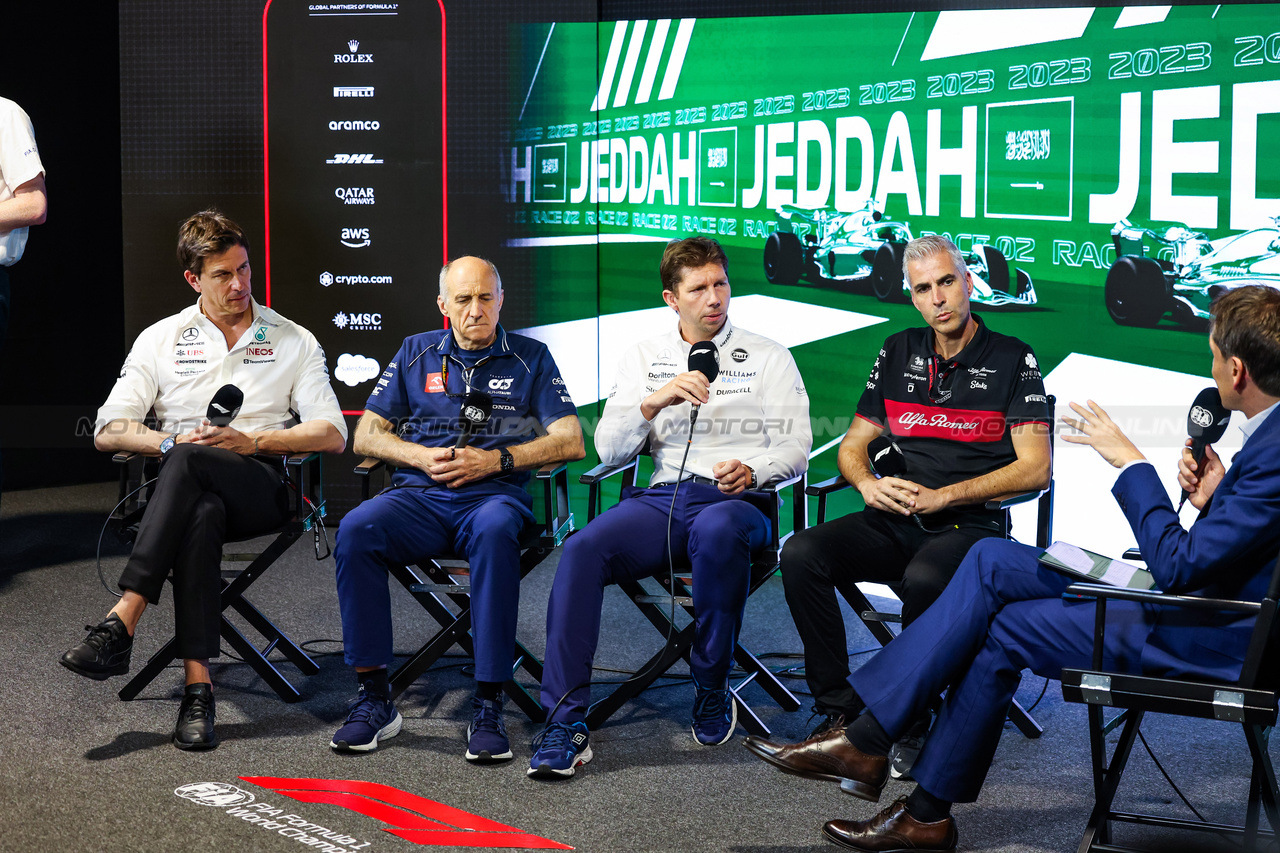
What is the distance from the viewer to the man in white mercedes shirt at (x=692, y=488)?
289 centimetres

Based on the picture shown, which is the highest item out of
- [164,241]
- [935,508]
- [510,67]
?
[510,67]

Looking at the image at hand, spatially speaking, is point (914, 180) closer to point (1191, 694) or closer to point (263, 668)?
point (1191, 694)

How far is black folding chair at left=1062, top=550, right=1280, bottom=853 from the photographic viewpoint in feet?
6.73

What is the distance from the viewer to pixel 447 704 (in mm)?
3283

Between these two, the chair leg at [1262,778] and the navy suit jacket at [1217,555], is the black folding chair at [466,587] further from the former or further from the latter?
the chair leg at [1262,778]

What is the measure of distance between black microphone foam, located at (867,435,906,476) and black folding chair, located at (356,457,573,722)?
34.0 inches

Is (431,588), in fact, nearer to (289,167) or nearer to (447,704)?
(447,704)

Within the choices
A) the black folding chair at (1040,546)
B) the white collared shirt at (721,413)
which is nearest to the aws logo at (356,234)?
the white collared shirt at (721,413)

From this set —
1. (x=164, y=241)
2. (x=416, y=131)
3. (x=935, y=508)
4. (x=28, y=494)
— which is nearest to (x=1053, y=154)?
(x=935, y=508)

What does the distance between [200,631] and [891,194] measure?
3.10 metres

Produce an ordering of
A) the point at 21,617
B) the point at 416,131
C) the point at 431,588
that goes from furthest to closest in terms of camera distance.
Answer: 1. the point at 416,131
2. the point at 21,617
3. the point at 431,588

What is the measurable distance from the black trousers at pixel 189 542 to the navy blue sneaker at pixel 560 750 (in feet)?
2.89

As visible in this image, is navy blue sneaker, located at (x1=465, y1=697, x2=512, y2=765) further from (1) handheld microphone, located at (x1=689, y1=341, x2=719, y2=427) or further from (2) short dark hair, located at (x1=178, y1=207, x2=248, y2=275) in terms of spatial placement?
(2) short dark hair, located at (x1=178, y1=207, x2=248, y2=275)

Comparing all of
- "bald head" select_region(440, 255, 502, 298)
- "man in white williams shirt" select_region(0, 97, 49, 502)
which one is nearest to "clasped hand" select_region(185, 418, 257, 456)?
"bald head" select_region(440, 255, 502, 298)
